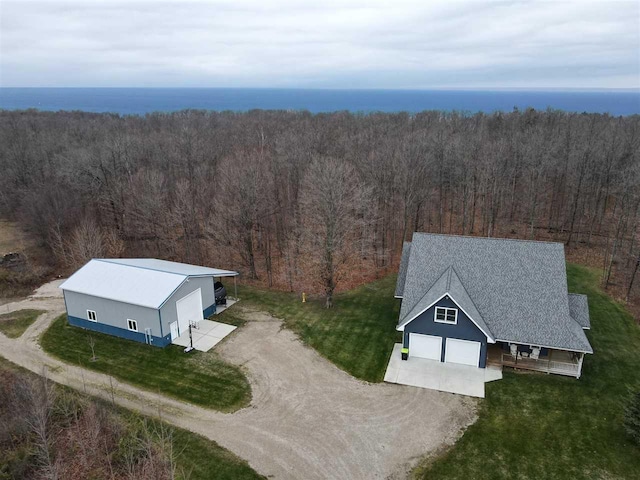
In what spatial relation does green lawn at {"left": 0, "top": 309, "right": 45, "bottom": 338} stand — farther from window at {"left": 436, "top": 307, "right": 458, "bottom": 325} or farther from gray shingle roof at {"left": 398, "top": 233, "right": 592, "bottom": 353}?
window at {"left": 436, "top": 307, "right": 458, "bottom": 325}

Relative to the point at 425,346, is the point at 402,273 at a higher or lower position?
higher

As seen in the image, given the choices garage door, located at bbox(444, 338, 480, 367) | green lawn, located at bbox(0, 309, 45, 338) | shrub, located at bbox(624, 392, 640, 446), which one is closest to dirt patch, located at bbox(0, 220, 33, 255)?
green lawn, located at bbox(0, 309, 45, 338)

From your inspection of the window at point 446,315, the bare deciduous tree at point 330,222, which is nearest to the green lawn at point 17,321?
the bare deciduous tree at point 330,222

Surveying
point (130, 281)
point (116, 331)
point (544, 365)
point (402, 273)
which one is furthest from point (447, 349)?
point (116, 331)

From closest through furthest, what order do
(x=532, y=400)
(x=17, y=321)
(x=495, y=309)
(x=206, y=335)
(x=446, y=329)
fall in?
(x=532, y=400) < (x=446, y=329) < (x=495, y=309) < (x=206, y=335) < (x=17, y=321)

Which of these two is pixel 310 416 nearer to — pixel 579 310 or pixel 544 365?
pixel 544 365

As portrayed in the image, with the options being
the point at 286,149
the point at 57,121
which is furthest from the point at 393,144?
the point at 57,121

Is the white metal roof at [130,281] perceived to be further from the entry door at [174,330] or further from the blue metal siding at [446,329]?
the blue metal siding at [446,329]

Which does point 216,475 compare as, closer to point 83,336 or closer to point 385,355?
point 385,355
